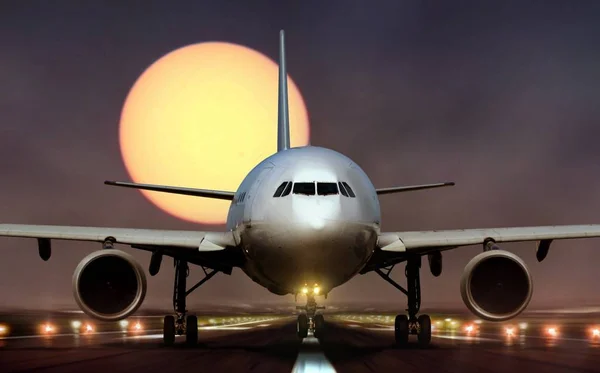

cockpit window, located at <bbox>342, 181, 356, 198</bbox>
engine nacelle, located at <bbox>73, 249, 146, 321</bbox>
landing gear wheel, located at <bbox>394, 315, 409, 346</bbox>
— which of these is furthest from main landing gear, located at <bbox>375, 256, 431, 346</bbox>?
engine nacelle, located at <bbox>73, 249, 146, 321</bbox>

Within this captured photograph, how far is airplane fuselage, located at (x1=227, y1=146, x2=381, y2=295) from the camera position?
44.4 feet

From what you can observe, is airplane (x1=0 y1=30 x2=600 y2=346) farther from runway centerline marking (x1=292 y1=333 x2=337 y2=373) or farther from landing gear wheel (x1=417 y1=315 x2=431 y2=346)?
runway centerline marking (x1=292 y1=333 x2=337 y2=373)

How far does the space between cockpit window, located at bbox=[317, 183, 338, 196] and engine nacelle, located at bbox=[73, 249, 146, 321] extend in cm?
442

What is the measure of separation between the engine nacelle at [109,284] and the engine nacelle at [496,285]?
7.16 metres

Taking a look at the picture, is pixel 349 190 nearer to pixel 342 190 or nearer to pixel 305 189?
pixel 342 190

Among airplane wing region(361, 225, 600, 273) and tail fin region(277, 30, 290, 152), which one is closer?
airplane wing region(361, 225, 600, 273)

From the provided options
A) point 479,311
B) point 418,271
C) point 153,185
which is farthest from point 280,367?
point 418,271

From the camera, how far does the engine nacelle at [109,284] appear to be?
599 inches

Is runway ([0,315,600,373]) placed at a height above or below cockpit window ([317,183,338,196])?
below

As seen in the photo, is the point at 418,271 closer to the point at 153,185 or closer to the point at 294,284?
the point at 294,284

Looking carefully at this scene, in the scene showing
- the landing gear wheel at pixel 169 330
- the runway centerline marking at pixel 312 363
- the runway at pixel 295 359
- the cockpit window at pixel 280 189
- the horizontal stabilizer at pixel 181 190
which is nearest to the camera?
the runway centerline marking at pixel 312 363

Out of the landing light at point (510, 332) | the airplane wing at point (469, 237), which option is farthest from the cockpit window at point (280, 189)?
the landing light at point (510, 332)

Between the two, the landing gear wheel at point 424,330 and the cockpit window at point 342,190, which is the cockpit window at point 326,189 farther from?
the landing gear wheel at point 424,330

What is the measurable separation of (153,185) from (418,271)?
26.6 ft
